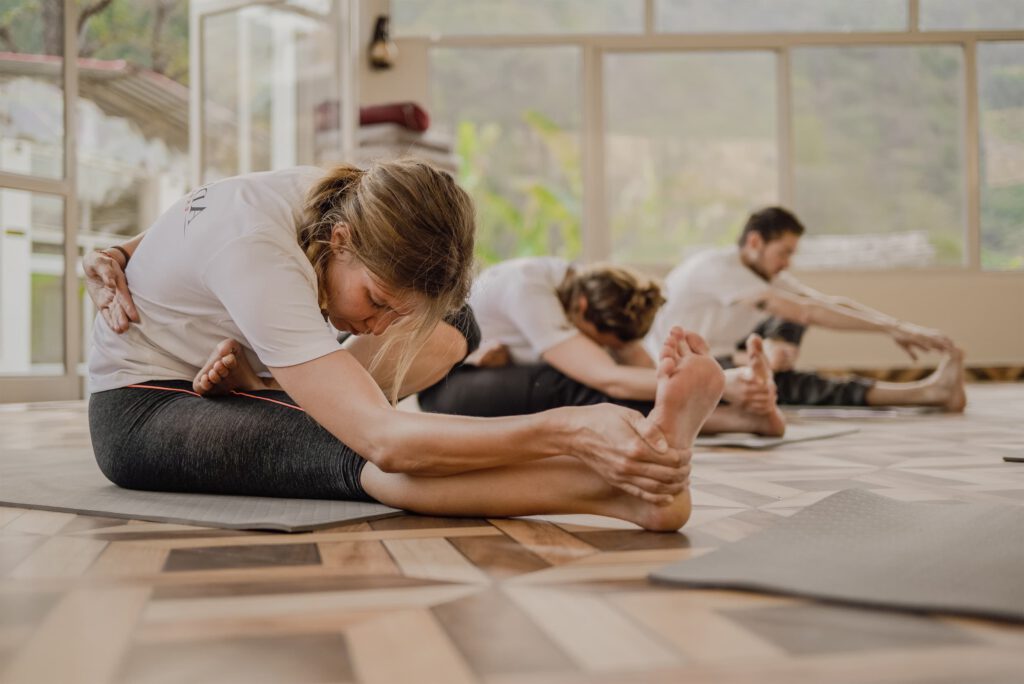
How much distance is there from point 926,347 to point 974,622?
3.01m

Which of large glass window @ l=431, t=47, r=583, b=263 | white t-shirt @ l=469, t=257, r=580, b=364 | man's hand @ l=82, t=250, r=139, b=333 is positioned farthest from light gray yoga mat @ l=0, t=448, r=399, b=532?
large glass window @ l=431, t=47, r=583, b=263

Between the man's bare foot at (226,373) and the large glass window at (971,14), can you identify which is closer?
the man's bare foot at (226,373)

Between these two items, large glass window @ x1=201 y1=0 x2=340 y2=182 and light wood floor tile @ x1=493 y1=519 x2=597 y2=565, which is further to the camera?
large glass window @ x1=201 y1=0 x2=340 y2=182

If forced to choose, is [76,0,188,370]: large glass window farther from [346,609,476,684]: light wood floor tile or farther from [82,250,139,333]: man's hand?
[346,609,476,684]: light wood floor tile

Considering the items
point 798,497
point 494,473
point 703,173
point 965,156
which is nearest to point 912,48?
point 965,156

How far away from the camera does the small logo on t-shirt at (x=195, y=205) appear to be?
1490 mm

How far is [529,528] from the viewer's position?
1.34 metres

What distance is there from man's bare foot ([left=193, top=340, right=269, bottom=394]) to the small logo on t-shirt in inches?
7.2

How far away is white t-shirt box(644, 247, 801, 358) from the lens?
377cm

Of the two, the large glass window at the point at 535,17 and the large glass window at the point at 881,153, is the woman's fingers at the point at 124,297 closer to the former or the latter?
the large glass window at the point at 535,17

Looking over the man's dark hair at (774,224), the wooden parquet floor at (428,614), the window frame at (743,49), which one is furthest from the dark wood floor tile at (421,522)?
the window frame at (743,49)

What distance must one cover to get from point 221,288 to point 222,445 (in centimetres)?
27

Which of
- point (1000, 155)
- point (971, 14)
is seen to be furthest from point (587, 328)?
point (971, 14)

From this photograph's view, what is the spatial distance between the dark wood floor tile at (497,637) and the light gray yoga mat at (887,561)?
0.61ft
